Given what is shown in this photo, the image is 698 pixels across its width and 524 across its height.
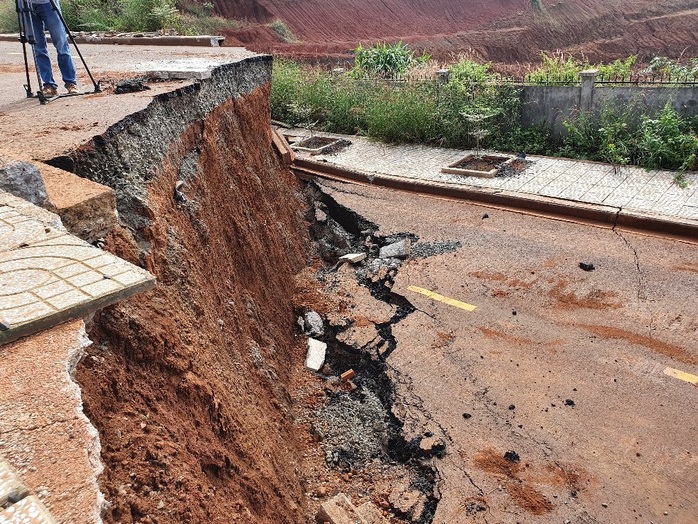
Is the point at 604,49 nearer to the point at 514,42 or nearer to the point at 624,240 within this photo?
the point at 514,42

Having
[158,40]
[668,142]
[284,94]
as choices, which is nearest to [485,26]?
[284,94]

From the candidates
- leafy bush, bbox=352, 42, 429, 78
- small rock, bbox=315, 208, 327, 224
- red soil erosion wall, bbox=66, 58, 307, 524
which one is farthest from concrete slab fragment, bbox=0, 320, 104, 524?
leafy bush, bbox=352, 42, 429, 78

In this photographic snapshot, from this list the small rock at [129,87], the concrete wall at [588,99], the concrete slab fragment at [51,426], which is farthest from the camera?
the concrete wall at [588,99]

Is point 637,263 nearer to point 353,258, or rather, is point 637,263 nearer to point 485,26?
point 353,258

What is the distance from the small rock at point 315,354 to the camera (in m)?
5.74

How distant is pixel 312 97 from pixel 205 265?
9.91 metres

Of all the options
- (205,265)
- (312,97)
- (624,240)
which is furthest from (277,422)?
(312,97)

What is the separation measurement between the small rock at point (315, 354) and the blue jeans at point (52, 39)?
4.00 meters

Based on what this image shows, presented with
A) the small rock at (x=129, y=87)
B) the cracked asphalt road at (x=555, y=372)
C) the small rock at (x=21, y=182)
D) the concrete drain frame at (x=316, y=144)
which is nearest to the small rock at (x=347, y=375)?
the cracked asphalt road at (x=555, y=372)

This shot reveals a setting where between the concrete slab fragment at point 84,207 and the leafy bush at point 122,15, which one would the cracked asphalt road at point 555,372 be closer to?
the concrete slab fragment at point 84,207

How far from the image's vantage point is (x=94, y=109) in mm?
5129

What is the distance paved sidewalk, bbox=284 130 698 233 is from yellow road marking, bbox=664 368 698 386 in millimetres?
3020

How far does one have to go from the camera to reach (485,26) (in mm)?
35500

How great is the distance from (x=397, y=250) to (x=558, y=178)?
3.54m
